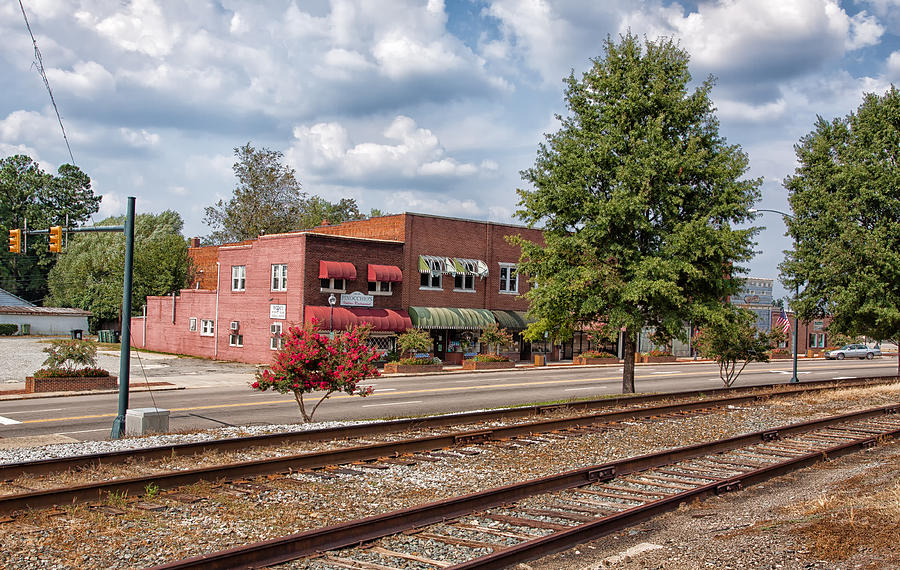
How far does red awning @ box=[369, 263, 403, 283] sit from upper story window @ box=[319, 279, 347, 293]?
1.64 m

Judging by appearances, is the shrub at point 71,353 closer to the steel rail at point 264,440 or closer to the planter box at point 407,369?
the planter box at point 407,369

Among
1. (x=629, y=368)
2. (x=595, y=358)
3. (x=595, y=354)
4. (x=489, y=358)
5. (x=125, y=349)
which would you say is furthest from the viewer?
(x=595, y=354)

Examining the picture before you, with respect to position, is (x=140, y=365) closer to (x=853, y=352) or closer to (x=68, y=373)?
(x=68, y=373)

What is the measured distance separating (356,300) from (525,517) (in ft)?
119

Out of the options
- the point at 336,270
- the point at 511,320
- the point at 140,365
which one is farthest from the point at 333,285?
the point at 511,320

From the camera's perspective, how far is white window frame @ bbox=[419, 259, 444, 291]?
48.2 meters

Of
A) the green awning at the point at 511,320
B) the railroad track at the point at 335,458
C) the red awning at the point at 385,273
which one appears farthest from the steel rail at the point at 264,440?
the green awning at the point at 511,320

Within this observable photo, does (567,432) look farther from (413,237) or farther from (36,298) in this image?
(36,298)

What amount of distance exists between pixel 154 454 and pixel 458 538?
21.1 feet

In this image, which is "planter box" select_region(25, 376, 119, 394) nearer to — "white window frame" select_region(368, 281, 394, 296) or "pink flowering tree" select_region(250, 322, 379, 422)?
"pink flowering tree" select_region(250, 322, 379, 422)

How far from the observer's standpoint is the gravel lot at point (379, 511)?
25.0 ft

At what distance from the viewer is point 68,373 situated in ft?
99.1

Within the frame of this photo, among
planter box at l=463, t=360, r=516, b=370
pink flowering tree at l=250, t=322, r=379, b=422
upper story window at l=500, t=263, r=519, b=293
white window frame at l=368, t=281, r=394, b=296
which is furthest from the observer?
upper story window at l=500, t=263, r=519, b=293

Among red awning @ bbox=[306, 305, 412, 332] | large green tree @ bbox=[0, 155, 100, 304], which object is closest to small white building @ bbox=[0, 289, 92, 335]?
large green tree @ bbox=[0, 155, 100, 304]
